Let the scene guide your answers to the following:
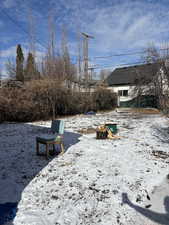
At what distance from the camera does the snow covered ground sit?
2.04 meters

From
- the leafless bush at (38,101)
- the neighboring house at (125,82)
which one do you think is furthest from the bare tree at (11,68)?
the neighboring house at (125,82)

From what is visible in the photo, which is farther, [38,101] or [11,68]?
[11,68]

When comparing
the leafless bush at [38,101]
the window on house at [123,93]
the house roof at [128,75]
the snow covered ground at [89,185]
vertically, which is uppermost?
the house roof at [128,75]

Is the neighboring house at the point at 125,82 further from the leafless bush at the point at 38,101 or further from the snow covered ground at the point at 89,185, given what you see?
the snow covered ground at the point at 89,185

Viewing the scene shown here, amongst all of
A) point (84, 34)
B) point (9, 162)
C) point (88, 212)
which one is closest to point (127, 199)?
point (88, 212)

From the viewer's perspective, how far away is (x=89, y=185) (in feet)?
9.11

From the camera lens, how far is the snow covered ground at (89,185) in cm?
204

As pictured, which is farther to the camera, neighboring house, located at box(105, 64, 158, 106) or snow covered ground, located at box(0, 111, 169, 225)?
neighboring house, located at box(105, 64, 158, 106)

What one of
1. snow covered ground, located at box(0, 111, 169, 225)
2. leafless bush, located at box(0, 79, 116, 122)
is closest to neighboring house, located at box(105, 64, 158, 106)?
leafless bush, located at box(0, 79, 116, 122)

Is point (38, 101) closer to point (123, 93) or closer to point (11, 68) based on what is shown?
point (11, 68)

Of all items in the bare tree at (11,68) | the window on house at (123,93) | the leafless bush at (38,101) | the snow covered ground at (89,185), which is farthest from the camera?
the window on house at (123,93)

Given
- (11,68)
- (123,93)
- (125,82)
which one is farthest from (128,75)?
(11,68)

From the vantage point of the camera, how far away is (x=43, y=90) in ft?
35.9

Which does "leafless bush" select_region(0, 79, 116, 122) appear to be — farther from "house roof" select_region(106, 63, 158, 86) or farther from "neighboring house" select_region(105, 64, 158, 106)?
"house roof" select_region(106, 63, 158, 86)
